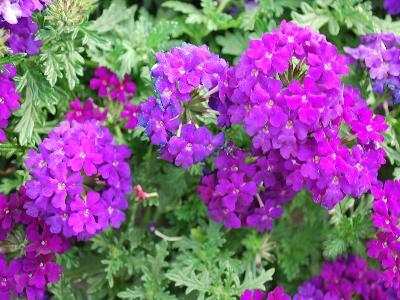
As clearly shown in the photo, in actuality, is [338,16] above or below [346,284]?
above

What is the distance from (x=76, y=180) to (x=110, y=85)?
2.35ft

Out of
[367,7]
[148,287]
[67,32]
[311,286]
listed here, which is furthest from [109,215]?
[367,7]

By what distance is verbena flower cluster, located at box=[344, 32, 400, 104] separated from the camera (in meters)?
2.84

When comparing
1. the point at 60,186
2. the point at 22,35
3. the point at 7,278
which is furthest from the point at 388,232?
the point at 22,35

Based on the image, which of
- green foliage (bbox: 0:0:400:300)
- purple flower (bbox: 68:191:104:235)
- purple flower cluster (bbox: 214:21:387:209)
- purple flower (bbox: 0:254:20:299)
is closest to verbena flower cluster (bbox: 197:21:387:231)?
purple flower cluster (bbox: 214:21:387:209)

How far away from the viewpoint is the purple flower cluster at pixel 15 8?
2469 mm

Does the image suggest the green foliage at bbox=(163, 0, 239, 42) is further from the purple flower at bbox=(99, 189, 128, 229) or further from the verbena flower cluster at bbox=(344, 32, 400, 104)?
the purple flower at bbox=(99, 189, 128, 229)

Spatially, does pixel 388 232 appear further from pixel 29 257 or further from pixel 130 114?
pixel 29 257

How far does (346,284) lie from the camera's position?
10.2ft

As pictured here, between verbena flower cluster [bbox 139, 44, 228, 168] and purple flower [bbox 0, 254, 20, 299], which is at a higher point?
verbena flower cluster [bbox 139, 44, 228, 168]

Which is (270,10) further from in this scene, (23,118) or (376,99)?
(23,118)

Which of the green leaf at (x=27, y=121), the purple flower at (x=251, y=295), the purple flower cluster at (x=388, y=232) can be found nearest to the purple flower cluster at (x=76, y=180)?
the green leaf at (x=27, y=121)

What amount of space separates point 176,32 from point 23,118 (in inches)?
39.5

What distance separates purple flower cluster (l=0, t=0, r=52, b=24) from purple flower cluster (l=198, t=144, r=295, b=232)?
3.32 feet
